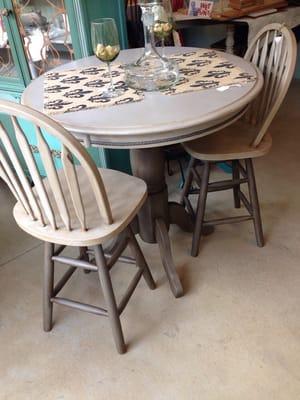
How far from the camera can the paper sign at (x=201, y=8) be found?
8.90 feet

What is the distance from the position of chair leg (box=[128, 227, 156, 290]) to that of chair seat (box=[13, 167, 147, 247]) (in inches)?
7.2

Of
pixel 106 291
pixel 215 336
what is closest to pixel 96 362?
pixel 106 291

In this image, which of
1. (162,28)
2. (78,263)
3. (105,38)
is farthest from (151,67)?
(78,263)

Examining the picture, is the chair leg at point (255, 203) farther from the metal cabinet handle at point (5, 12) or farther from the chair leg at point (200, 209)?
the metal cabinet handle at point (5, 12)

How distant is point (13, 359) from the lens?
1.48 meters

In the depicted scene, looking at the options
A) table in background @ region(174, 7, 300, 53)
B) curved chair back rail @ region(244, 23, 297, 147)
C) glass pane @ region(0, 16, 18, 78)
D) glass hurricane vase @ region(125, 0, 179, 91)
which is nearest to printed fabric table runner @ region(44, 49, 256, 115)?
glass hurricane vase @ region(125, 0, 179, 91)

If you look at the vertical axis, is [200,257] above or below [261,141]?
below

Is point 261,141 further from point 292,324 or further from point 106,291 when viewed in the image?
point 106,291

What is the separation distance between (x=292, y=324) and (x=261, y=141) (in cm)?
76

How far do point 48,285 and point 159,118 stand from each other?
75 cm

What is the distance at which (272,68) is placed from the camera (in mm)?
1706

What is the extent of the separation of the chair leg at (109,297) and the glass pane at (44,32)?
3.98ft

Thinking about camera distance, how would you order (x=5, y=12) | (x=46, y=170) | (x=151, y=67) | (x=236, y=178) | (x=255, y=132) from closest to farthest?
(x=46, y=170), (x=151, y=67), (x=255, y=132), (x=236, y=178), (x=5, y=12)

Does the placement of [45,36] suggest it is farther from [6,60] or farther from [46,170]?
[46,170]
